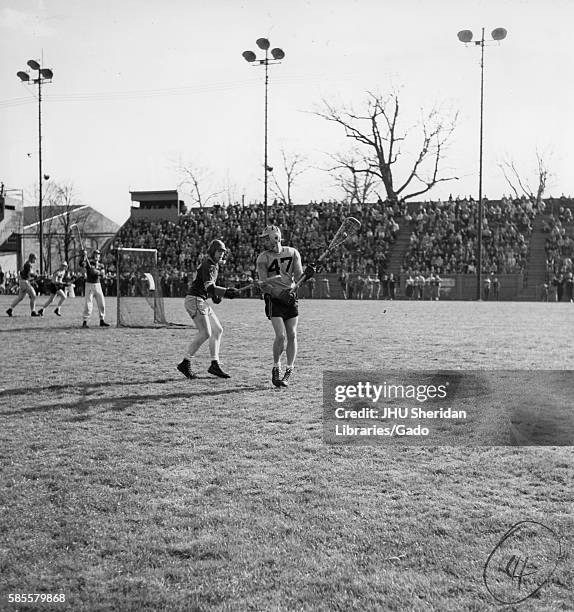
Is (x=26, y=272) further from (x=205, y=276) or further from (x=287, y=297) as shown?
(x=287, y=297)

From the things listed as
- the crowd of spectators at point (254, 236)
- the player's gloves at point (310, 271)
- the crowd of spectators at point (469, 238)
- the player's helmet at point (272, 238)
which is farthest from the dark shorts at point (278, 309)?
the crowd of spectators at point (469, 238)

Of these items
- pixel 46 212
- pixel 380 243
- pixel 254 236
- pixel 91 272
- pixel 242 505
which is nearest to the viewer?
pixel 242 505

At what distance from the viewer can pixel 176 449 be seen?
5.85 m

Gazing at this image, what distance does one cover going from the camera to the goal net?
18.3 m

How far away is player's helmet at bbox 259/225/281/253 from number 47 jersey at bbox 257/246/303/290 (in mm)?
78

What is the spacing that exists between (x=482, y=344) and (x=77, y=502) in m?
9.68

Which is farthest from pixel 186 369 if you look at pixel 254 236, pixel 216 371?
pixel 254 236

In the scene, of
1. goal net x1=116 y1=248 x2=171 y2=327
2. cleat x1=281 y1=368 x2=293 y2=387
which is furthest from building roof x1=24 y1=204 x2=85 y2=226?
cleat x1=281 y1=368 x2=293 y2=387

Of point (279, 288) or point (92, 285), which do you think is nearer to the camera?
point (279, 288)
